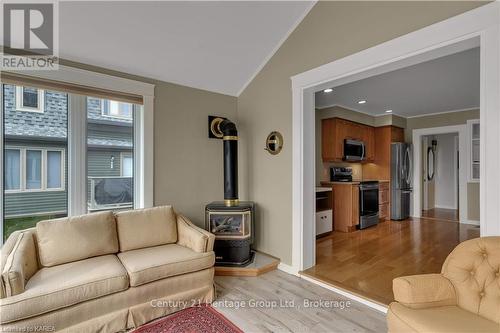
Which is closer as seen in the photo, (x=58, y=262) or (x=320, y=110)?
(x=58, y=262)

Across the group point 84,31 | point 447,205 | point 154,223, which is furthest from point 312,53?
point 447,205

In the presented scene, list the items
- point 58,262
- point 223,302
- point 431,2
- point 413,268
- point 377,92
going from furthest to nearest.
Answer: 1. point 377,92
2. point 413,268
3. point 223,302
4. point 58,262
5. point 431,2

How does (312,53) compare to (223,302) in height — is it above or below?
above

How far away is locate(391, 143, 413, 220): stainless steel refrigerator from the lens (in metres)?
5.77

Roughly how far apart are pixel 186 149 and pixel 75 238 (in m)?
A: 1.64

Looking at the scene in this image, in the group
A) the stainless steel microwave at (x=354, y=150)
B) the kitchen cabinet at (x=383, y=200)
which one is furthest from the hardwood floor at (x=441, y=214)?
the stainless steel microwave at (x=354, y=150)

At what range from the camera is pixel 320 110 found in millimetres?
5203

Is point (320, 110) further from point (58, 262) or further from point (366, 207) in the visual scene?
point (58, 262)

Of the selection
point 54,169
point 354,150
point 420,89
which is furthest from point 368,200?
point 54,169

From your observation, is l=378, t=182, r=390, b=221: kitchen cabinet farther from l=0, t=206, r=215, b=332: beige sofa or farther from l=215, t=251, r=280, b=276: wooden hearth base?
l=0, t=206, r=215, b=332: beige sofa

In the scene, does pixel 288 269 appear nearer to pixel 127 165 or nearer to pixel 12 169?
pixel 127 165

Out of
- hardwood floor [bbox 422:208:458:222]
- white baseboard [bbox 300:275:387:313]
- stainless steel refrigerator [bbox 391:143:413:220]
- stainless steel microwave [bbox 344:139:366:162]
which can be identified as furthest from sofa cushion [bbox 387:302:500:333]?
hardwood floor [bbox 422:208:458:222]

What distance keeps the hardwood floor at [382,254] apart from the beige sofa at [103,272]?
144cm

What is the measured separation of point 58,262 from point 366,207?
491cm
